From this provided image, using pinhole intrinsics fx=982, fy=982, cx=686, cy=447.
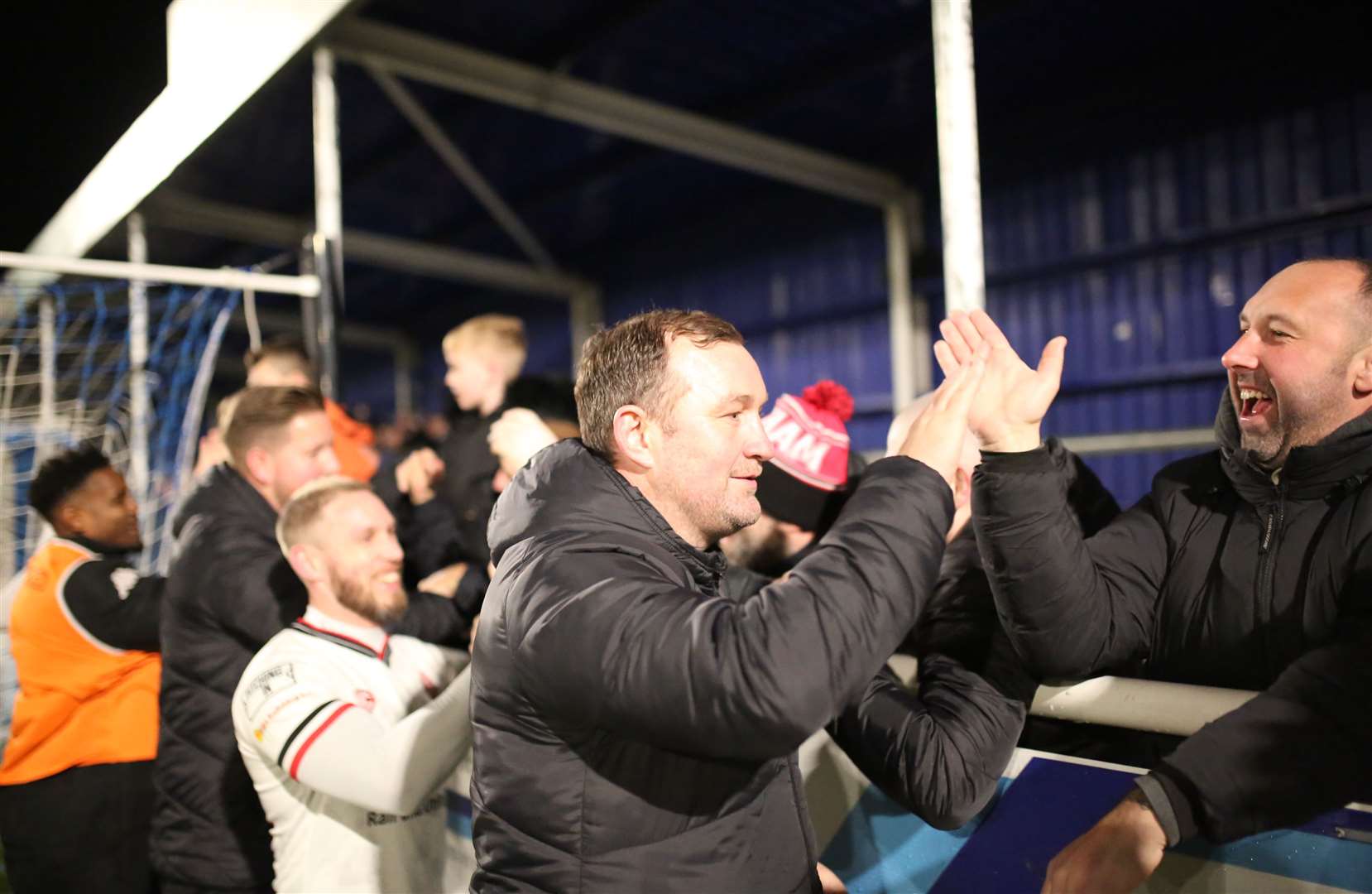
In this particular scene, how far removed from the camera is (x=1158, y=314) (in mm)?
8586

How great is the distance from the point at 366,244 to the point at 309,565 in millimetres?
9623

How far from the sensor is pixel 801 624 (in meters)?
1.20

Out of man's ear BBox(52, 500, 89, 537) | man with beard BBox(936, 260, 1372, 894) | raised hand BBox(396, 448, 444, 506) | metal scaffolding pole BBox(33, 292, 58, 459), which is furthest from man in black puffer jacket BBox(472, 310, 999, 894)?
metal scaffolding pole BBox(33, 292, 58, 459)

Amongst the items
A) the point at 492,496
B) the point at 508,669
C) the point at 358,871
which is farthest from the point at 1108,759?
the point at 492,496

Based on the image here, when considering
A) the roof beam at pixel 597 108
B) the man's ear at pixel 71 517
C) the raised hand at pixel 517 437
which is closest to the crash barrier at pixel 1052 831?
the raised hand at pixel 517 437

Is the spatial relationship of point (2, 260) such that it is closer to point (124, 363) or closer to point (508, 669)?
point (124, 363)

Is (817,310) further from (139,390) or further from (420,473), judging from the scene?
(420,473)

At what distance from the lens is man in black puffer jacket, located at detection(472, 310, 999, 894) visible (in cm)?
121

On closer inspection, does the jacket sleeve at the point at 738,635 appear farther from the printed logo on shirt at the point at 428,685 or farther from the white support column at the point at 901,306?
the white support column at the point at 901,306

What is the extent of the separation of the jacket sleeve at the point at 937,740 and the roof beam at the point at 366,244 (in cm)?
845

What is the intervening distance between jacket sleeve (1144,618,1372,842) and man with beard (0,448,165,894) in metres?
2.93

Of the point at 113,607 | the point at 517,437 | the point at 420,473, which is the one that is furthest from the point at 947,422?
the point at 113,607

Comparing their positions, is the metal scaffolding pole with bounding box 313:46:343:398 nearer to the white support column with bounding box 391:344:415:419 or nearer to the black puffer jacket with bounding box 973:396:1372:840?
the black puffer jacket with bounding box 973:396:1372:840

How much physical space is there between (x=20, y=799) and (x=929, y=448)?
3116 mm
